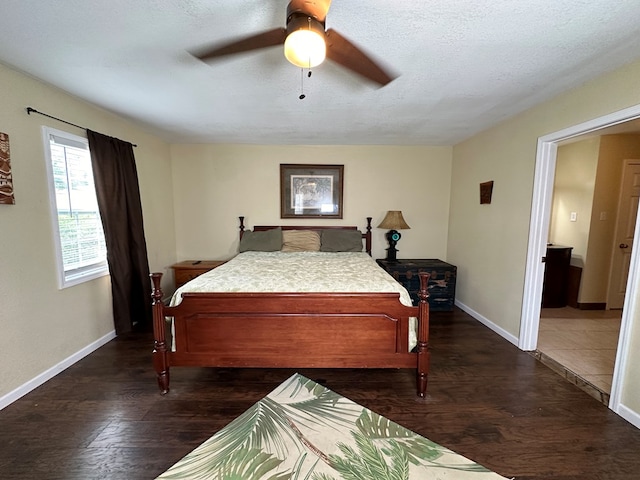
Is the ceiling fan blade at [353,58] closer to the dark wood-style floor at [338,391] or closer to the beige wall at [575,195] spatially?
the dark wood-style floor at [338,391]

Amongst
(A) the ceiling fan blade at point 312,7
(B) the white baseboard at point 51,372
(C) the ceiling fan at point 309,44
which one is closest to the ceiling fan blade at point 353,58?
(C) the ceiling fan at point 309,44

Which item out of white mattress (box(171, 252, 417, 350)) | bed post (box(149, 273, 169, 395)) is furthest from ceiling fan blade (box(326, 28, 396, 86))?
bed post (box(149, 273, 169, 395))

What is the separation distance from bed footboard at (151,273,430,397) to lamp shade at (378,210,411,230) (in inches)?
81.0

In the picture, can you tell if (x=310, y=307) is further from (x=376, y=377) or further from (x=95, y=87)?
(x=95, y=87)

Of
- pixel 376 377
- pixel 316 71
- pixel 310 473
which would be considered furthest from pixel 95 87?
pixel 376 377

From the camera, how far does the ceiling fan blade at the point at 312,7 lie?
1.13 meters

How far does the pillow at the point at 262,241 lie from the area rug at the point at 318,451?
7.25ft

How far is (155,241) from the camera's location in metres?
3.67

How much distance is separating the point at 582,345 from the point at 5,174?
513 cm

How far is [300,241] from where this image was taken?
3.91 metres

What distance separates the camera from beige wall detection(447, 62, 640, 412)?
191 centimetres

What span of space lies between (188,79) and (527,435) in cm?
335

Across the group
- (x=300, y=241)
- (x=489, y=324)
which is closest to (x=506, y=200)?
(x=489, y=324)

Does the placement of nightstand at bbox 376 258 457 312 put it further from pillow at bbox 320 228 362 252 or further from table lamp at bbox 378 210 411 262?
pillow at bbox 320 228 362 252
